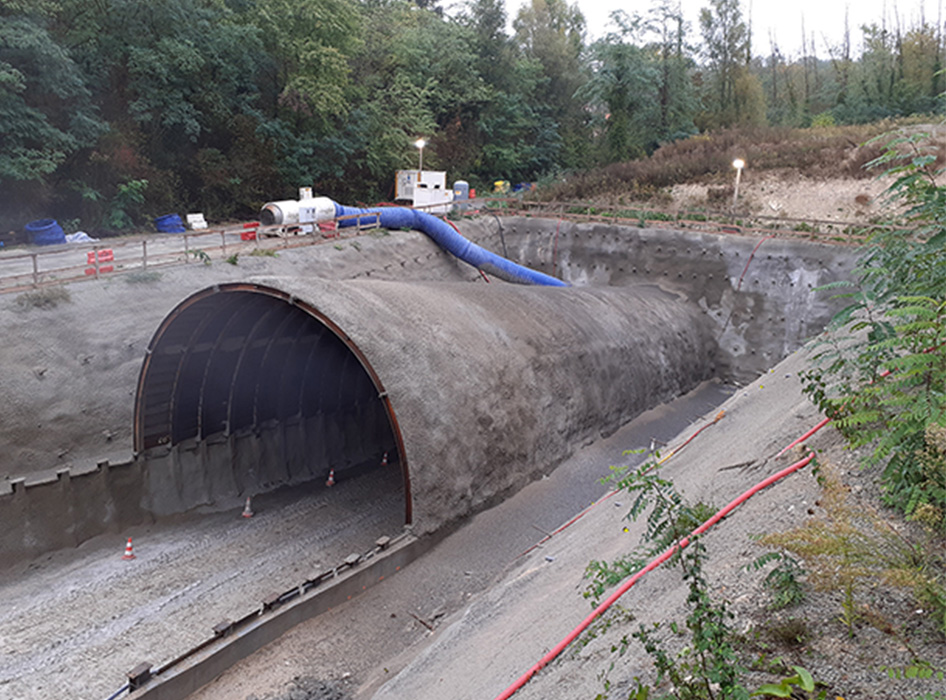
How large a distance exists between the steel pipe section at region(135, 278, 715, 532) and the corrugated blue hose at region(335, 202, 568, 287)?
6751 millimetres

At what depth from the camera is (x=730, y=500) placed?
962 cm

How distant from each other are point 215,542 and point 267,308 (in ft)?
18.1

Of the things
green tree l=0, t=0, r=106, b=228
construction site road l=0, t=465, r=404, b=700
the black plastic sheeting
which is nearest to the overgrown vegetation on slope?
construction site road l=0, t=465, r=404, b=700

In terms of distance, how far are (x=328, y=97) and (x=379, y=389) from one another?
3195 cm

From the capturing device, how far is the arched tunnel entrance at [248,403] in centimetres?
1563

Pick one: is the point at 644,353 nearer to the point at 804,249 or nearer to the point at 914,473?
the point at 804,249

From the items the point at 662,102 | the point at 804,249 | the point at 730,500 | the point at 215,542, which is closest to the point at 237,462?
the point at 215,542

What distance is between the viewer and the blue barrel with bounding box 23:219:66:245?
27359mm

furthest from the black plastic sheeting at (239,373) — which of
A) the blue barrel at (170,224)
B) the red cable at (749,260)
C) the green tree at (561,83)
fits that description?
the green tree at (561,83)

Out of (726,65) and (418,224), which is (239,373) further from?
(726,65)

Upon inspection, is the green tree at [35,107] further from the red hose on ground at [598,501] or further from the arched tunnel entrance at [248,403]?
the red hose on ground at [598,501]

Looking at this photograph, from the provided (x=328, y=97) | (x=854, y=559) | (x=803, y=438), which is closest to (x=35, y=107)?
(x=328, y=97)

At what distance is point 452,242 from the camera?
98.1 ft

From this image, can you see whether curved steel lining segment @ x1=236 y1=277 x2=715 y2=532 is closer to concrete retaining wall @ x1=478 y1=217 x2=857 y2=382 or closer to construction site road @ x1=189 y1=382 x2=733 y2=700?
construction site road @ x1=189 y1=382 x2=733 y2=700
